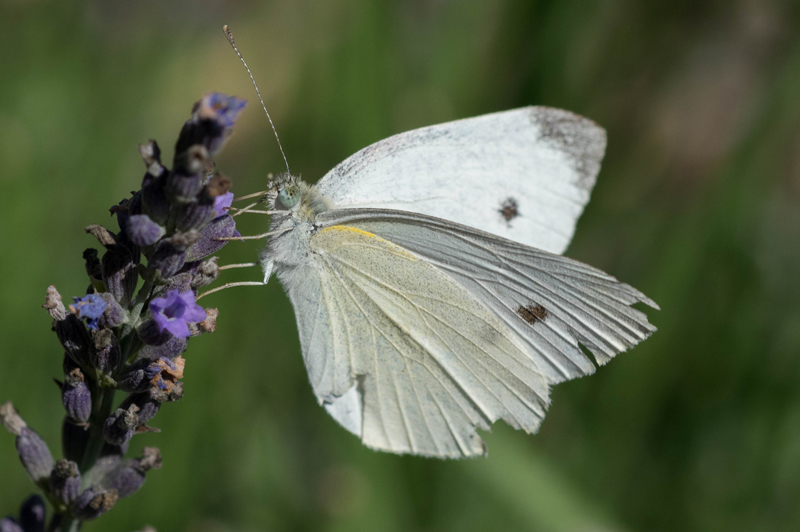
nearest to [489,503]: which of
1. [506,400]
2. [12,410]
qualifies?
[506,400]

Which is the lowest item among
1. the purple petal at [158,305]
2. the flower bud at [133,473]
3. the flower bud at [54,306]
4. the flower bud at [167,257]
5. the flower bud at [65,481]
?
the flower bud at [133,473]

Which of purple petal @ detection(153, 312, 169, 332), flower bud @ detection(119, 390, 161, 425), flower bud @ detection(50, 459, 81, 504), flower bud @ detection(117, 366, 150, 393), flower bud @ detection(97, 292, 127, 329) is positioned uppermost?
flower bud @ detection(97, 292, 127, 329)

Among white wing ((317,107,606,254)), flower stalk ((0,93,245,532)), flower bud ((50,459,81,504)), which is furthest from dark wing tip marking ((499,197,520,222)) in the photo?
flower bud ((50,459,81,504))

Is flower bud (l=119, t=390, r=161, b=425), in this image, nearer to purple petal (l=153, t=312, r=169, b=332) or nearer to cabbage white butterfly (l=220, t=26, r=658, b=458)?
purple petal (l=153, t=312, r=169, b=332)

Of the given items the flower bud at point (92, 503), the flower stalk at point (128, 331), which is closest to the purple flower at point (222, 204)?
the flower stalk at point (128, 331)

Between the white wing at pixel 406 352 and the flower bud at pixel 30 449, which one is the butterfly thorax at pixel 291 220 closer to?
the white wing at pixel 406 352

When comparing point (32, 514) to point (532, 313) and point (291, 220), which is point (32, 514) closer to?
point (291, 220)
